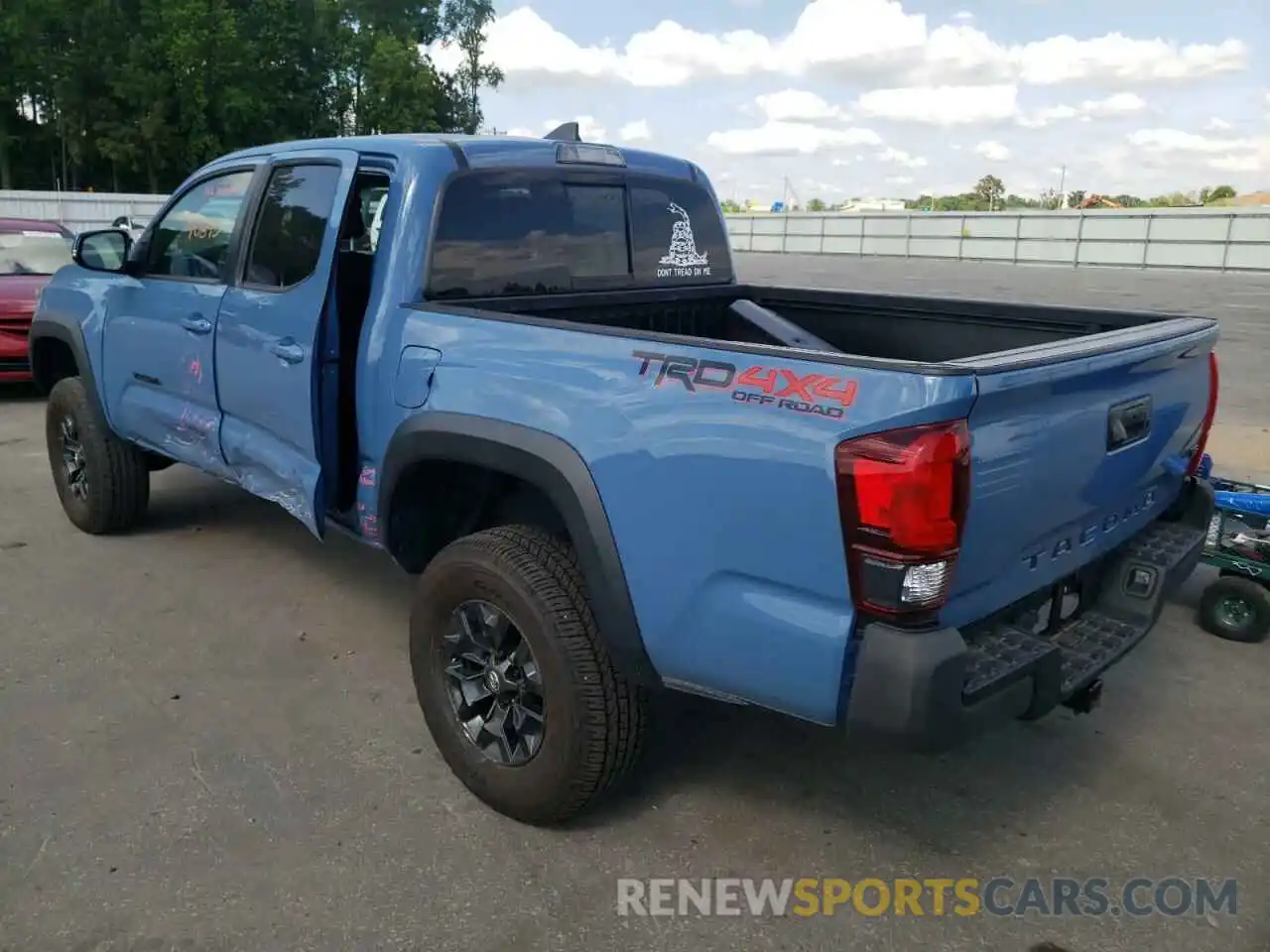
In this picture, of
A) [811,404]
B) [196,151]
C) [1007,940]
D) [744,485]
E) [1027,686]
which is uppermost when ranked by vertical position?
[196,151]

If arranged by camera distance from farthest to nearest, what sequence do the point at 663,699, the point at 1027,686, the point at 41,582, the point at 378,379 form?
the point at 41,582 < the point at 663,699 < the point at 378,379 < the point at 1027,686

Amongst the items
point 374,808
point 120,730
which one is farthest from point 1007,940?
point 120,730

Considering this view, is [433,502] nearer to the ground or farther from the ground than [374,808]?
farther from the ground

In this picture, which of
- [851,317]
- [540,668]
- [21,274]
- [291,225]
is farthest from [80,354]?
[21,274]

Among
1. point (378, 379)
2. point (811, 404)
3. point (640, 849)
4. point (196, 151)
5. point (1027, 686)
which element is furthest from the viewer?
point (196, 151)

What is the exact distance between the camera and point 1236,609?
4406 millimetres

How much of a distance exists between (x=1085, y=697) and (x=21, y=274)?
10.0 metres

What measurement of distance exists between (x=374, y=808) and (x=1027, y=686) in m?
1.88

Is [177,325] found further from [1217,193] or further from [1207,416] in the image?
[1217,193]

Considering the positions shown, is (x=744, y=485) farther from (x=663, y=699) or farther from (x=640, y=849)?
(x=663, y=699)

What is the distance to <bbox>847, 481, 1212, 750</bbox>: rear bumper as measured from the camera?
221cm

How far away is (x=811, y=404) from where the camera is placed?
227 centimetres

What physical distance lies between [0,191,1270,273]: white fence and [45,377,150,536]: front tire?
62.2 ft

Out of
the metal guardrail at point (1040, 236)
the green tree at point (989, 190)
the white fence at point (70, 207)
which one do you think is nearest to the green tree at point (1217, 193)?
the green tree at point (989, 190)
